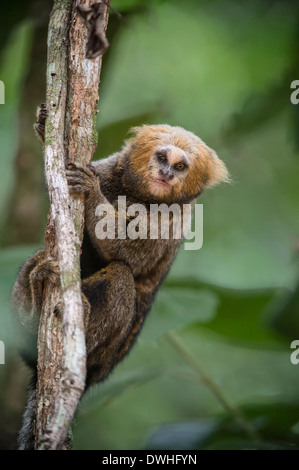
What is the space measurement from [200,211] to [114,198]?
7.36ft

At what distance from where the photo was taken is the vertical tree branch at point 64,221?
3182mm

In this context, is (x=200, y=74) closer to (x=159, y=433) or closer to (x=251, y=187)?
(x=251, y=187)

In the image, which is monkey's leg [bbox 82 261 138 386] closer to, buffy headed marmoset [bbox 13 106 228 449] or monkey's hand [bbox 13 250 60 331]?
buffy headed marmoset [bbox 13 106 228 449]

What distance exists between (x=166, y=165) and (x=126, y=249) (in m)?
0.95

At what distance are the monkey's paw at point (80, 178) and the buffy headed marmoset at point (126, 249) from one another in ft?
0.12

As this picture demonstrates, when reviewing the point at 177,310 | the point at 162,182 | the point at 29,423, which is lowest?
the point at 29,423

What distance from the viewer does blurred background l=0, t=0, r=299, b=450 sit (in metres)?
6.52

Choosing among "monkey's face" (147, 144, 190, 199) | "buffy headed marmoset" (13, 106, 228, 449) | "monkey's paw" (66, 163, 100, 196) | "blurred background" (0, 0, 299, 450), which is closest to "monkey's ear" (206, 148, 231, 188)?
"buffy headed marmoset" (13, 106, 228, 449)

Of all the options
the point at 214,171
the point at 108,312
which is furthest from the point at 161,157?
the point at 108,312

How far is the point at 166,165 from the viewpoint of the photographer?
592cm

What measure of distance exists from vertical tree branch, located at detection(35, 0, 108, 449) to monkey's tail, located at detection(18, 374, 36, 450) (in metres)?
1.39

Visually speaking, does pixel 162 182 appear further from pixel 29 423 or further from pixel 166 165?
pixel 29 423

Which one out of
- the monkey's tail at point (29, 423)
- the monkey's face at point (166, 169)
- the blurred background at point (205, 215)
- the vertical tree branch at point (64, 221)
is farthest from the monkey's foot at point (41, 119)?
the monkey's tail at point (29, 423)

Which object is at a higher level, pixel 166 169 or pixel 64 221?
pixel 166 169
